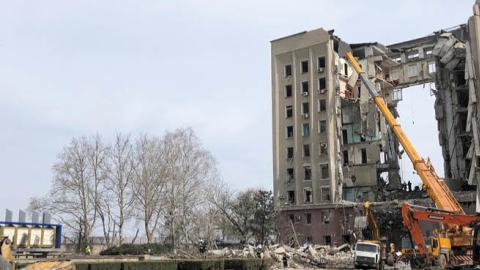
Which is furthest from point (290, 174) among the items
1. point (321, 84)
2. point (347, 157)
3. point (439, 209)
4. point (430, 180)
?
point (439, 209)

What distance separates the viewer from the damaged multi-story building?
69.6 m

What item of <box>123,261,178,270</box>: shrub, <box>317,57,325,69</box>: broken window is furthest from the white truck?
<box>317,57,325,69</box>: broken window

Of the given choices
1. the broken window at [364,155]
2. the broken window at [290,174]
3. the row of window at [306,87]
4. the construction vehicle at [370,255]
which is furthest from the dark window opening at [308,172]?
the construction vehicle at [370,255]

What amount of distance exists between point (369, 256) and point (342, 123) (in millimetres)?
35541

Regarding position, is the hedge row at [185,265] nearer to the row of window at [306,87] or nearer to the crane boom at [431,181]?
the crane boom at [431,181]

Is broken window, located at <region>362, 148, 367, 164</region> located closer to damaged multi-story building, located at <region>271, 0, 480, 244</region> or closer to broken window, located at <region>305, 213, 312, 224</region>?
damaged multi-story building, located at <region>271, 0, 480, 244</region>

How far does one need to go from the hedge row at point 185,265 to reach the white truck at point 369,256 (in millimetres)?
7244

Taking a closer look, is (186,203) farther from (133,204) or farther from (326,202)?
(326,202)

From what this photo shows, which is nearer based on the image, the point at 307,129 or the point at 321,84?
the point at 321,84

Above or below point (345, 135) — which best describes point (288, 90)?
above

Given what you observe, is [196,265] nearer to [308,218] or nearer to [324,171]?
[308,218]

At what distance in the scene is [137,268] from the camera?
32781mm

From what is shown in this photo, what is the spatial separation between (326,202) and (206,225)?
625 inches

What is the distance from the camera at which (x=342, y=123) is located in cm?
7638
